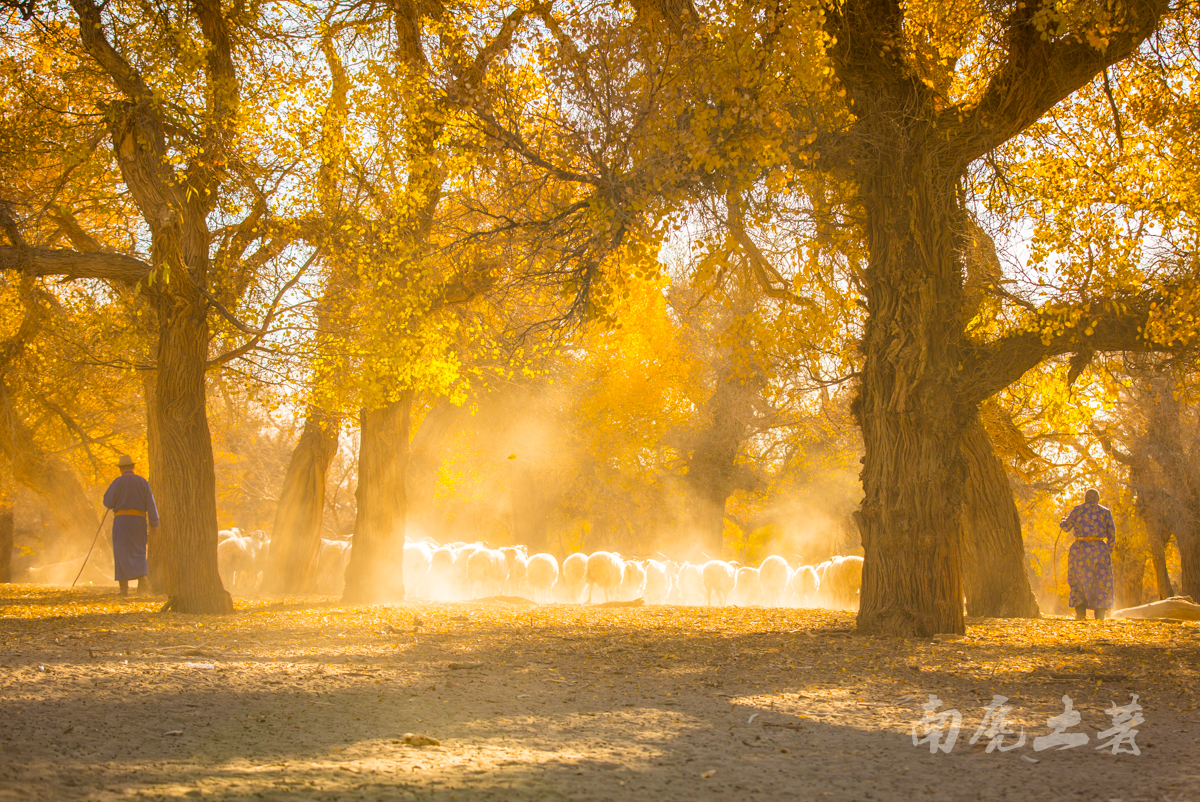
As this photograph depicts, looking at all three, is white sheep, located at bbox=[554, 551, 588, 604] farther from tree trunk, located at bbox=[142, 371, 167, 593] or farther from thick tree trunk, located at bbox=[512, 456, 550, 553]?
tree trunk, located at bbox=[142, 371, 167, 593]

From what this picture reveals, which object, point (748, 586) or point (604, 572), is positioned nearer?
point (604, 572)

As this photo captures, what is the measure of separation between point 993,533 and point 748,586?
486 inches

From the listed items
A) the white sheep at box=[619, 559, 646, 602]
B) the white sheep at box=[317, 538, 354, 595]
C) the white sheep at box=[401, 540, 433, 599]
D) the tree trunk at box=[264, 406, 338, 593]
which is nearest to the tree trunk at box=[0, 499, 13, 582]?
the white sheep at box=[317, 538, 354, 595]

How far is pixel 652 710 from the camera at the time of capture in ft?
17.1

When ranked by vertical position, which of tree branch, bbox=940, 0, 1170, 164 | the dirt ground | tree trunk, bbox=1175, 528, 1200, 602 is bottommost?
the dirt ground

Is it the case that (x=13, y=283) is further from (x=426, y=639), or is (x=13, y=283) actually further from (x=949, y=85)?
(x=949, y=85)

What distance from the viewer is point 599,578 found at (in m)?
21.9

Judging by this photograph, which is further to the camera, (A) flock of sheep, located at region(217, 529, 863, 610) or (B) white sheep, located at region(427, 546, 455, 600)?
(B) white sheep, located at region(427, 546, 455, 600)

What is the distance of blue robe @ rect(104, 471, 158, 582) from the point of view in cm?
1398

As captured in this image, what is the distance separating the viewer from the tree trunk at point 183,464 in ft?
34.4

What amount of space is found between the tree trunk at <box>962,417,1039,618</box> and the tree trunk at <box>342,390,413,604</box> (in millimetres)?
9015

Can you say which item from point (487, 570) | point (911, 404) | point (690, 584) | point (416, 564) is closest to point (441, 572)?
point (416, 564)

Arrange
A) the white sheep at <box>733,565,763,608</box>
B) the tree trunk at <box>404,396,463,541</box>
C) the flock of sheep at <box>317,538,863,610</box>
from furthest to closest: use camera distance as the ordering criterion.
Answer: the white sheep at <box>733,565,763,608</box> < the flock of sheep at <box>317,538,863,610</box> < the tree trunk at <box>404,396,463,541</box>

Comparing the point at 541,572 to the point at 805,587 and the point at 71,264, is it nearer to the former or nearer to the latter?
the point at 805,587
